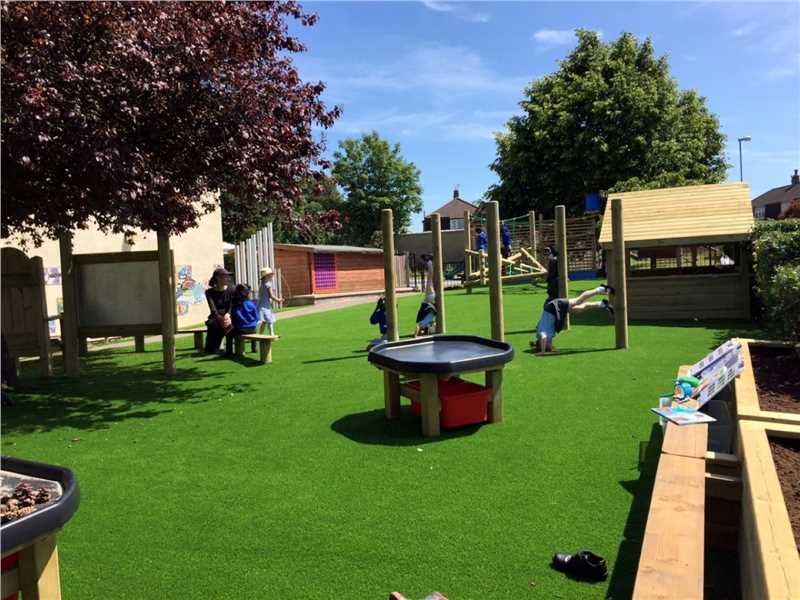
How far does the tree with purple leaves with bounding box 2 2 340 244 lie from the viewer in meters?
6.11

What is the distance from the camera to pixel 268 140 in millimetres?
7934

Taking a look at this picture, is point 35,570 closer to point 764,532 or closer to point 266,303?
point 764,532

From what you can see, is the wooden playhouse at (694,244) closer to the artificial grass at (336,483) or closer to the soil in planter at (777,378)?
the artificial grass at (336,483)

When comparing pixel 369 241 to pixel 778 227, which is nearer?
pixel 778 227

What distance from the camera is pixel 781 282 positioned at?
21.3ft

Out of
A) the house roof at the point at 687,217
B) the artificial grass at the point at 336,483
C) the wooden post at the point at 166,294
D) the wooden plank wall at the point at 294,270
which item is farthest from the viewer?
the wooden plank wall at the point at 294,270

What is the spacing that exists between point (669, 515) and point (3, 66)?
6.58 metres

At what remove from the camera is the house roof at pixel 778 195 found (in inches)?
2972

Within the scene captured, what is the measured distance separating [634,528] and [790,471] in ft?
3.12

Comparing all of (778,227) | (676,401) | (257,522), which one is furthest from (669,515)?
(778,227)

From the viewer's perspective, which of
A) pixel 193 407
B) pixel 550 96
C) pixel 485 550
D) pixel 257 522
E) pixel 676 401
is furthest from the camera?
pixel 550 96

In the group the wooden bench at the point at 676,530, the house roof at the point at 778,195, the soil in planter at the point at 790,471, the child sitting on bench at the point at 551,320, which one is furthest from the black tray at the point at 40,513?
the house roof at the point at 778,195

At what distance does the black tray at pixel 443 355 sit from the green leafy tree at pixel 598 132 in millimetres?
25851

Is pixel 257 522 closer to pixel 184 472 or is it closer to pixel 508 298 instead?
pixel 184 472
